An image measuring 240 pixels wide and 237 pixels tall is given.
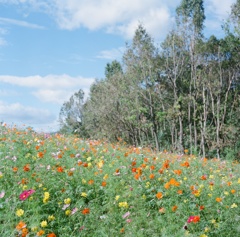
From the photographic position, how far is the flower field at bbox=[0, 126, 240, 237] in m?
5.02

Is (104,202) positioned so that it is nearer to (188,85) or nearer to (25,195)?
(25,195)

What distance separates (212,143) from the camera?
3206 cm

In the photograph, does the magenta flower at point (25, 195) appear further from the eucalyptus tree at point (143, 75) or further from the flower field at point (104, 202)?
the eucalyptus tree at point (143, 75)

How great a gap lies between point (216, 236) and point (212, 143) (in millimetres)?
27651

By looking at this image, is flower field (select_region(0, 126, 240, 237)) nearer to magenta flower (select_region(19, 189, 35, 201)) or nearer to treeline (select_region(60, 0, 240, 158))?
magenta flower (select_region(19, 189, 35, 201))

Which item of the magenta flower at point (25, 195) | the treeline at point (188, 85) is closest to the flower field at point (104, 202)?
the magenta flower at point (25, 195)

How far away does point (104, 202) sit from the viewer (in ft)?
18.5

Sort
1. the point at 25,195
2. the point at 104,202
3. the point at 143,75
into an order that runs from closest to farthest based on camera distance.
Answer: the point at 25,195, the point at 104,202, the point at 143,75

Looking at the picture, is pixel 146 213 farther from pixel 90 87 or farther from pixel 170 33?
pixel 90 87

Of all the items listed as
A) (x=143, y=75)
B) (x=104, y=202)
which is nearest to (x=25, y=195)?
(x=104, y=202)

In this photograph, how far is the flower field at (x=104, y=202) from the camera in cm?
502

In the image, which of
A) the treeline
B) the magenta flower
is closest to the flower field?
the magenta flower

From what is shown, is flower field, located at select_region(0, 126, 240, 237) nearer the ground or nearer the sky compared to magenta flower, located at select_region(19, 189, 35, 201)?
nearer the ground

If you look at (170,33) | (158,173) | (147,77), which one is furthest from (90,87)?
(158,173)
